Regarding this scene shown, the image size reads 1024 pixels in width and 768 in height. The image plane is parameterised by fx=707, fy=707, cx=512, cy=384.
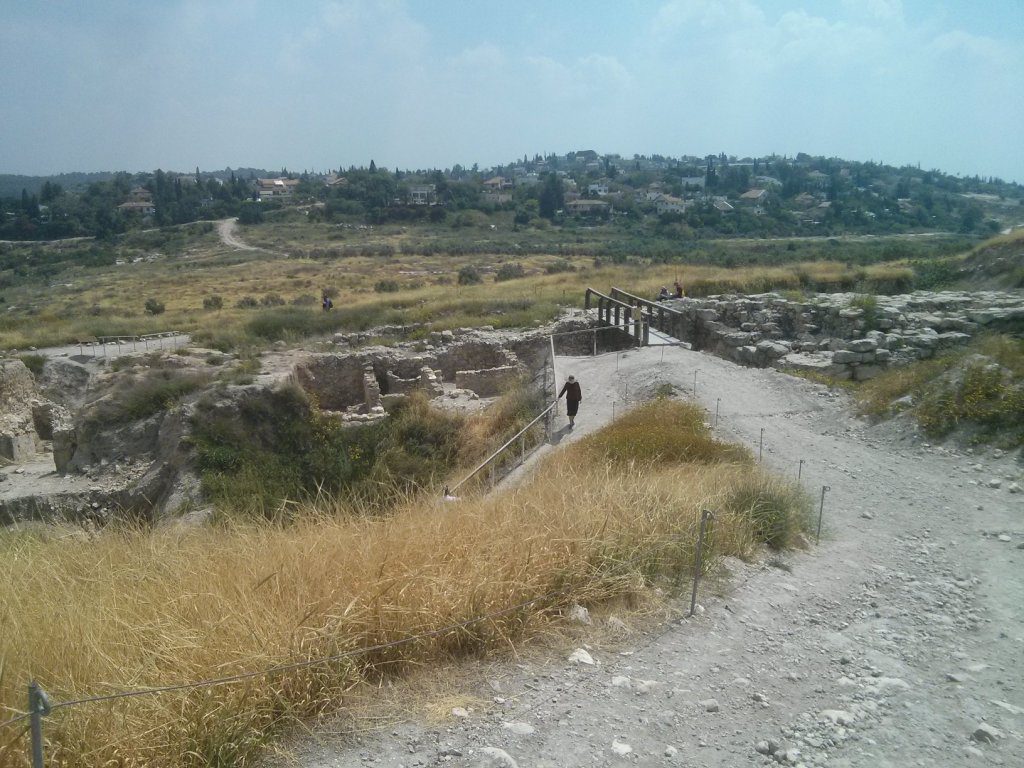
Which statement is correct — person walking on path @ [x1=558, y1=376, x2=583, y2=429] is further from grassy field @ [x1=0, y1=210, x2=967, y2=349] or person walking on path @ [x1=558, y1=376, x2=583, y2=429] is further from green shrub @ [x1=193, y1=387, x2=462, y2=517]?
grassy field @ [x1=0, y1=210, x2=967, y2=349]

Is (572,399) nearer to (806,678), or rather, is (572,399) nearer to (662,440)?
(662,440)

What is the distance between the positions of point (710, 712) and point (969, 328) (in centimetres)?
1548

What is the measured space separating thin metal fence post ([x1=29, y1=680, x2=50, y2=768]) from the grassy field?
20916 mm

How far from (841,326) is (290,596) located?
58.4ft

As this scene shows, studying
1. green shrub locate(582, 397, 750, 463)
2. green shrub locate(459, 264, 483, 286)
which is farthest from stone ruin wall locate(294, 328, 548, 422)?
green shrub locate(459, 264, 483, 286)

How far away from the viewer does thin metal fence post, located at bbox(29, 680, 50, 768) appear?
110 inches

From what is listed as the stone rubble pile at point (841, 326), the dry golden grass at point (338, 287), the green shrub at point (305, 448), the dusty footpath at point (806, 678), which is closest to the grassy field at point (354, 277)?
the dry golden grass at point (338, 287)

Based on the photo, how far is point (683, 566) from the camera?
593 cm

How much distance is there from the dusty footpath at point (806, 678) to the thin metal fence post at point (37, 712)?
114 cm

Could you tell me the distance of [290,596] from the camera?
4609 millimetres

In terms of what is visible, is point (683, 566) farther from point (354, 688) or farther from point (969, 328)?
point (969, 328)

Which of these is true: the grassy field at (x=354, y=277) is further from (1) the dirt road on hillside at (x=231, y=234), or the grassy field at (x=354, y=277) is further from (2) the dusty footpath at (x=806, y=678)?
(2) the dusty footpath at (x=806, y=678)

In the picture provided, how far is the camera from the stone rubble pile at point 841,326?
1554cm

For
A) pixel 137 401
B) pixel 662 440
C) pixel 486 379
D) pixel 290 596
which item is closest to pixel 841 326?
pixel 486 379
